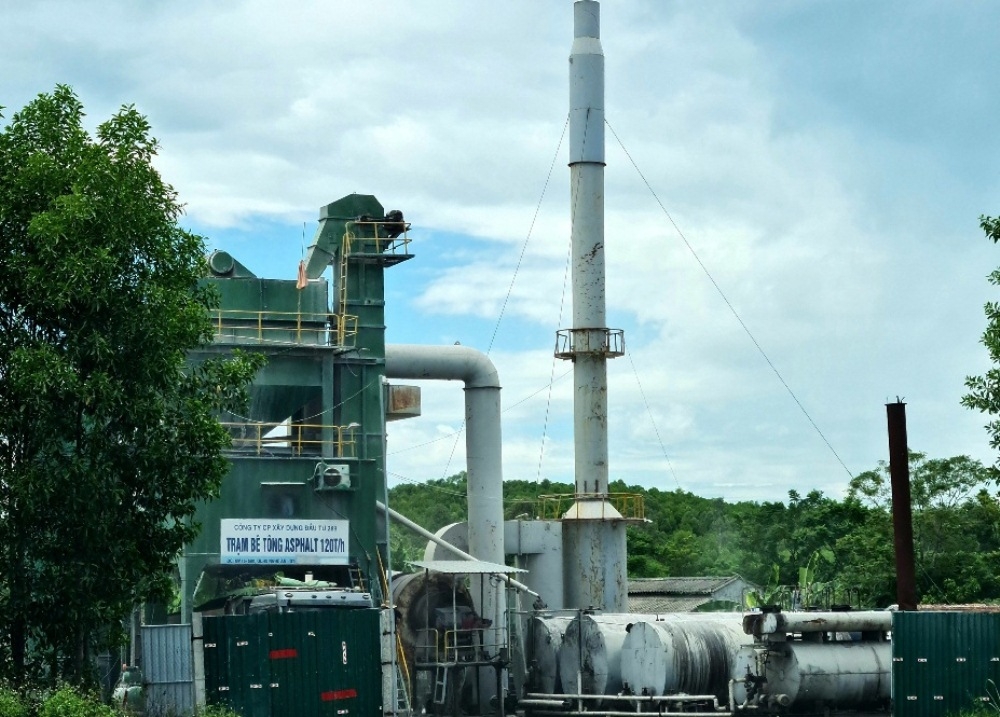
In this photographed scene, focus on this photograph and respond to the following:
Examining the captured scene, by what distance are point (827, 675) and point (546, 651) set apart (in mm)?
7826

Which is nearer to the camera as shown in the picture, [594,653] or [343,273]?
[594,653]

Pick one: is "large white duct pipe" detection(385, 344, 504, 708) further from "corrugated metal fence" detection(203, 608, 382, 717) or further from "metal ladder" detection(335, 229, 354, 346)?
"corrugated metal fence" detection(203, 608, 382, 717)

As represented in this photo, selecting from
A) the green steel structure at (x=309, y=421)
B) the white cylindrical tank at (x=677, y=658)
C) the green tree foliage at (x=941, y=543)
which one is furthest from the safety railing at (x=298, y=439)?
the green tree foliage at (x=941, y=543)

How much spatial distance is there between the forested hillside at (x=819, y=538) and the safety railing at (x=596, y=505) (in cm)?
86

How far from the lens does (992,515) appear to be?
2488 inches

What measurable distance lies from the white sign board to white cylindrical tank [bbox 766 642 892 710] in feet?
38.8

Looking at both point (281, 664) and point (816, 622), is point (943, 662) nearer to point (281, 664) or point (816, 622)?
point (816, 622)

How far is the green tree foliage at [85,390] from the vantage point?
79.2 ft

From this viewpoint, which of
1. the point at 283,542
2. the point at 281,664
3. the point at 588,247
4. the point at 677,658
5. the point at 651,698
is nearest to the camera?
the point at 281,664

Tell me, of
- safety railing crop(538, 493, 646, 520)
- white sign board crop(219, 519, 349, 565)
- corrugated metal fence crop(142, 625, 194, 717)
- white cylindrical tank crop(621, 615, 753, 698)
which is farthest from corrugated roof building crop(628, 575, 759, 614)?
corrugated metal fence crop(142, 625, 194, 717)

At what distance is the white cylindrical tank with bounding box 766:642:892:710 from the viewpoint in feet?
118

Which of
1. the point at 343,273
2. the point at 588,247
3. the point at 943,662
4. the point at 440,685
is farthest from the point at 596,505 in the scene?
the point at 943,662

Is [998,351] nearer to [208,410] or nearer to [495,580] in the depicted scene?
[208,410]

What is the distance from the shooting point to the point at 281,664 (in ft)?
94.6
